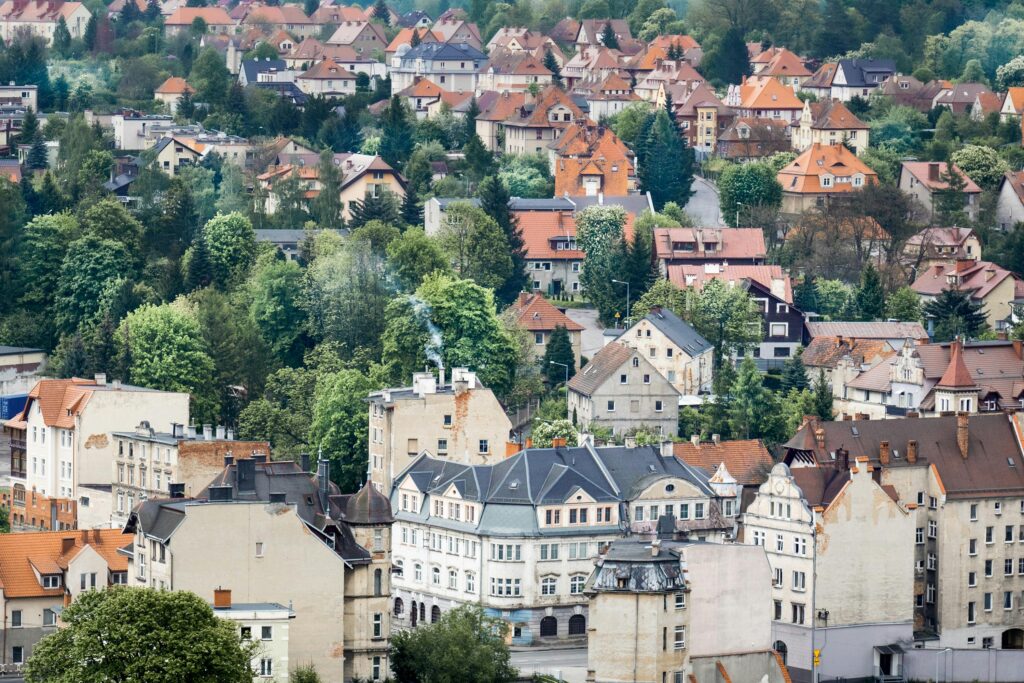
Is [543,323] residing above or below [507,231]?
below

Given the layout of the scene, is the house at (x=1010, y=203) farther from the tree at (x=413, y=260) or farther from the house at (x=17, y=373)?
the house at (x=17, y=373)

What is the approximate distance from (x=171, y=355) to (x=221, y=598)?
4669 cm

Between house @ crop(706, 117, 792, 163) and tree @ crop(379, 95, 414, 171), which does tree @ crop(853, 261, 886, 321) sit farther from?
tree @ crop(379, 95, 414, 171)

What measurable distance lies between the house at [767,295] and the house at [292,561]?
162 ft

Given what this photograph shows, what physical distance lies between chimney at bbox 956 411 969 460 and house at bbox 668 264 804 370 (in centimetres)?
3052

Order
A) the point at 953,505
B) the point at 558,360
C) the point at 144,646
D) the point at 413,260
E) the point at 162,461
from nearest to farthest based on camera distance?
the point at 144,646 < the point at 953,505 < the point at 162,461 < the point at 558,360 < the point at 413,260

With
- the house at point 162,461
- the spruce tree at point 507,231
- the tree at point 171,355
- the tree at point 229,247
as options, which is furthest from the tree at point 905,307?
the house at point 162,461

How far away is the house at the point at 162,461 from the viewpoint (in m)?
110

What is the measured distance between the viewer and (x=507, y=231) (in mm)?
155875

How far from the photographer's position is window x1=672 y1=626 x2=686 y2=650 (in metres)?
93.5

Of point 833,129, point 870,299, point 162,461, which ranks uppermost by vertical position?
point 833,129

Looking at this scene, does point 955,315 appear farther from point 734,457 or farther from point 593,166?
point 593,166

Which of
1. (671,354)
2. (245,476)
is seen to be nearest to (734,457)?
(245,476)

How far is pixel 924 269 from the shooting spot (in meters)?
156
